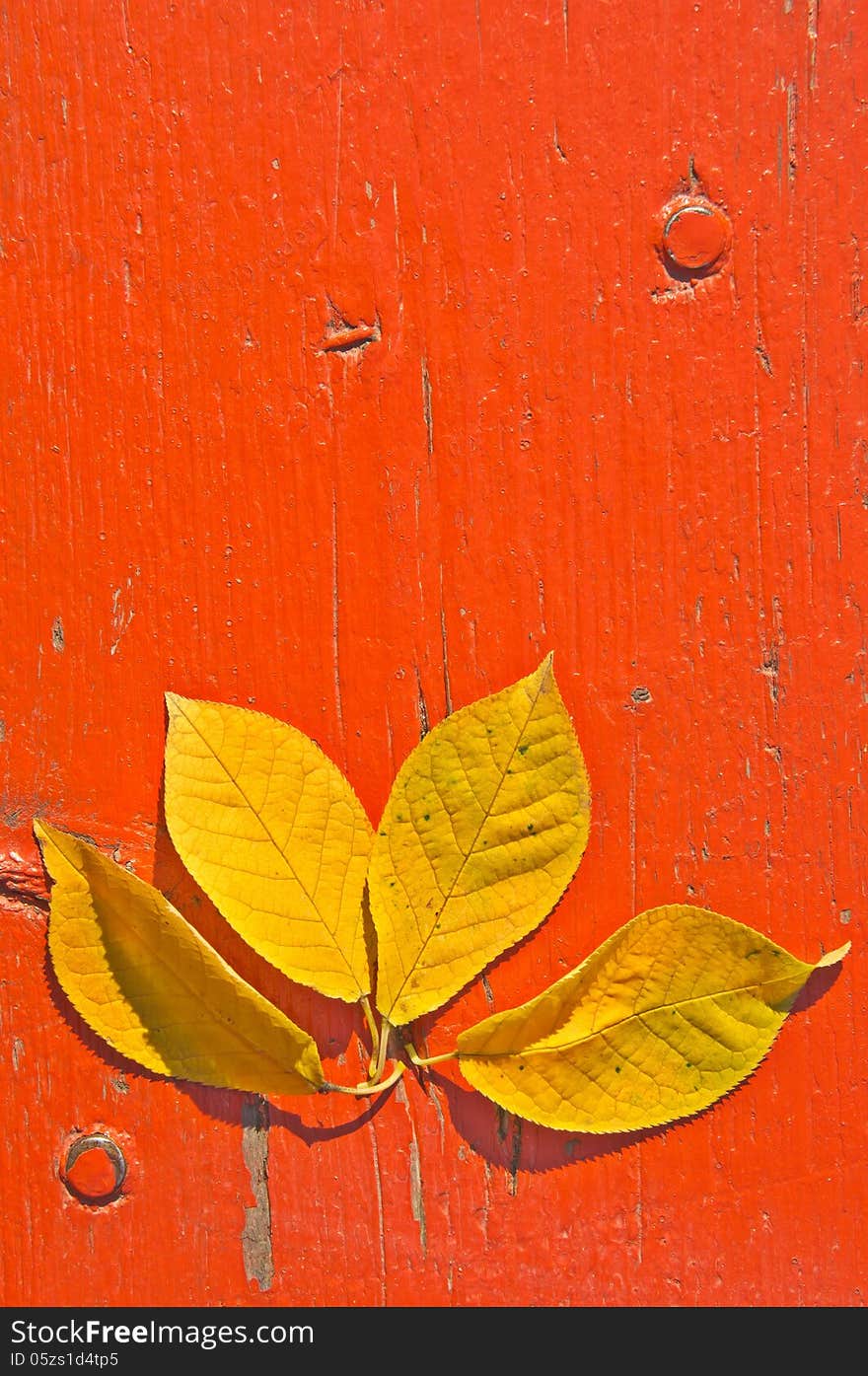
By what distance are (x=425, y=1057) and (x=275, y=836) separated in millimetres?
173

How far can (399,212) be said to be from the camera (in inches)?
22.6

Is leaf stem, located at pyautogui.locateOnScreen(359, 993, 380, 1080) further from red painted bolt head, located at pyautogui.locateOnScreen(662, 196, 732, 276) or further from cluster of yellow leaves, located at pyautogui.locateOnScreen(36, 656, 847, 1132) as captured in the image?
red painted bolt head, located at pyautogui.locateOnScreen(662, 196, 732, 276)

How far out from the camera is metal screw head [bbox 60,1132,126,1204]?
1.92 feet

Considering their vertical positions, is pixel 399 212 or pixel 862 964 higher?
pixel 399 212

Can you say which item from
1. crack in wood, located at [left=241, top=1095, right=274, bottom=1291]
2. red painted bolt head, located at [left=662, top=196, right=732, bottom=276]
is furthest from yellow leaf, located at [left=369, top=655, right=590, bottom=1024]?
red painted bolt head, located at [left=662, top=196, right=732, bottom=276]

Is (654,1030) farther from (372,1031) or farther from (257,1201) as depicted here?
(257,1201)

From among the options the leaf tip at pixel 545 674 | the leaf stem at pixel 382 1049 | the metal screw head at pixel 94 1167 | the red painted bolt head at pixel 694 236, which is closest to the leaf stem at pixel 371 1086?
the leaf stem at pixel 382 1049

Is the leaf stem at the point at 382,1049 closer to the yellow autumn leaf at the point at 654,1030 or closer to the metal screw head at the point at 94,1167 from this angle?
the yellow autumn leaf at the point at 654,1030

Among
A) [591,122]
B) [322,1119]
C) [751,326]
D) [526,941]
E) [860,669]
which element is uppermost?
[591,122]

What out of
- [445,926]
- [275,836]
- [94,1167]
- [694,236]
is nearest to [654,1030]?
[445,926]

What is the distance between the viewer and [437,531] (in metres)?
0.58
